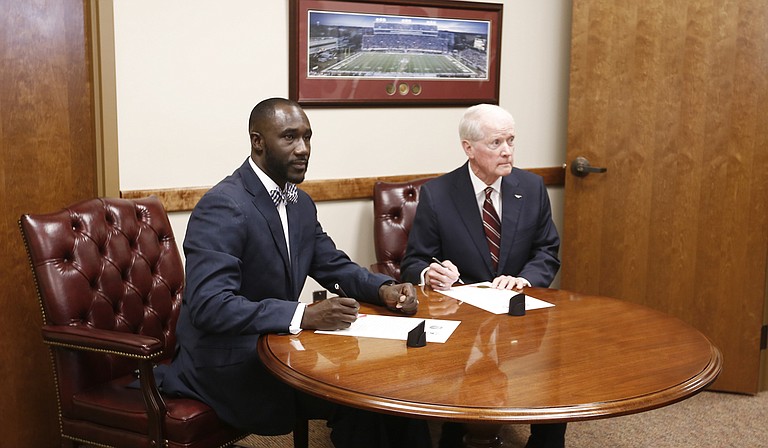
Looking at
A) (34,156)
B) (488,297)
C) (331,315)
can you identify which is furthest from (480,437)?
(34,156)

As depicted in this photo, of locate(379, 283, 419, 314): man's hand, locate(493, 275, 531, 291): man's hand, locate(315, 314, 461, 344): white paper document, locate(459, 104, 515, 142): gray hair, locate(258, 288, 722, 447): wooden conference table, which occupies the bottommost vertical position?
locate(258, 288, 722, 447): wooden conference table

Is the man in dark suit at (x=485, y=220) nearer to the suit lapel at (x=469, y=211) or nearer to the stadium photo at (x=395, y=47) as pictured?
the suit lapel at (x=469, y=211)

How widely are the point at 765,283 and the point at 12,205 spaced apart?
3.28 meters

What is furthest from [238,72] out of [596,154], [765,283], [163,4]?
[765,283]

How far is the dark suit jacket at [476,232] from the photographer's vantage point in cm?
323

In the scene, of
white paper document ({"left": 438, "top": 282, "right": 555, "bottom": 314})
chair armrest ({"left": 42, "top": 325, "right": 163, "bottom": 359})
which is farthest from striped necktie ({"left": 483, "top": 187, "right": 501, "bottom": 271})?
chair armrest ({"left": 42, "top": 325, "right": 163, "bottom": 359})

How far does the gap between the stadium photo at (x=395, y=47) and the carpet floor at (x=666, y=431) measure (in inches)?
61.1

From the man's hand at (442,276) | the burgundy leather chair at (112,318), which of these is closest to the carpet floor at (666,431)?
the burgundy leather chair at (112,318)

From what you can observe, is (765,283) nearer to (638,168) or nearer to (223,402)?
(638,168)

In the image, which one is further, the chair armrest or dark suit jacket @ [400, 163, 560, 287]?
dark suit jacket @ [400, 163, 560, 287]

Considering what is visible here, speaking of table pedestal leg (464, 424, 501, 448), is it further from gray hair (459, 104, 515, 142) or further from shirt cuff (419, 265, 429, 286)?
gray hair (459, 104, 515, 142)

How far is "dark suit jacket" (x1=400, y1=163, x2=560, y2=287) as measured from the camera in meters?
3.23

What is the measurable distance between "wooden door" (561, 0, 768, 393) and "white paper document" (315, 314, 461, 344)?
1997 millimetres

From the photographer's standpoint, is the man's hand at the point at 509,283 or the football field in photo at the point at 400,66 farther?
the football field in photo at the point at 400,66
